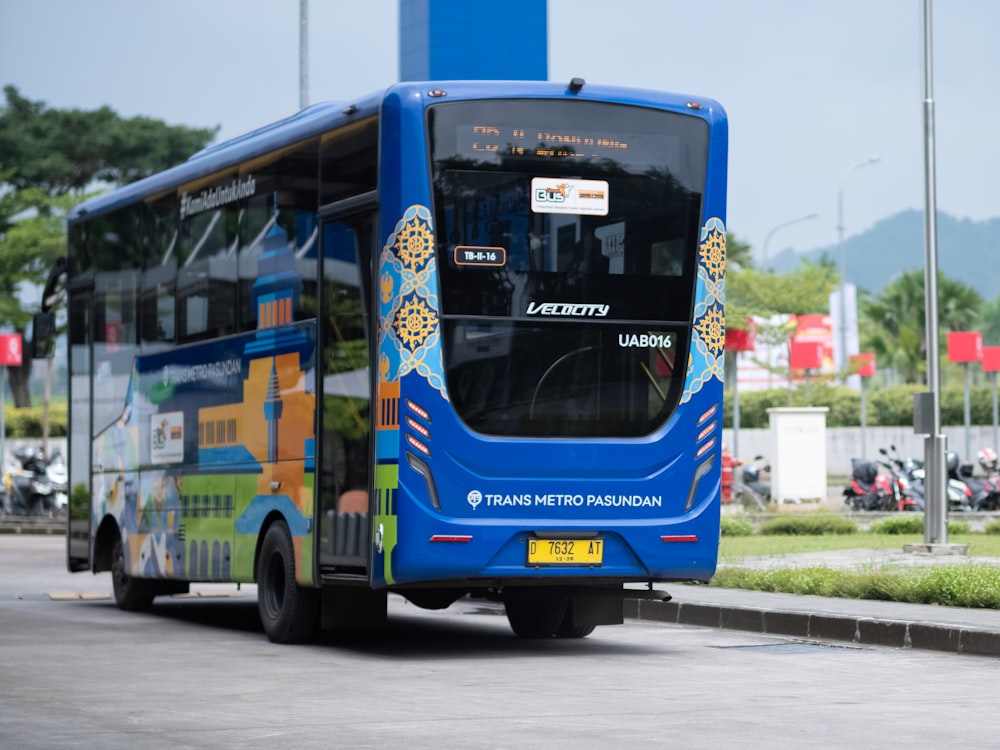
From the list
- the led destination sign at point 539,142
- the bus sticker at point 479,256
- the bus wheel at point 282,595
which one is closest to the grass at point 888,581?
the led destination sign at point 539,142

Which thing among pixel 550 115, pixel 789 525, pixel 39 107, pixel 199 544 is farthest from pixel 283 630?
pixel 39 107

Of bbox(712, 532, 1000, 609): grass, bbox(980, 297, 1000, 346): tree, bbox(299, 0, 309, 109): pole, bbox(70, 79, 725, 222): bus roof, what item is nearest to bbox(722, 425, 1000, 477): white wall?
bbox(299, 0, 309, 109): pole

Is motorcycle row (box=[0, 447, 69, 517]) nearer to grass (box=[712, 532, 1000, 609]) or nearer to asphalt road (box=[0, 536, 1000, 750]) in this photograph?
grass (box=[712, 532, 1000, 609])

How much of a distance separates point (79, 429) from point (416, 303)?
7.23 metres

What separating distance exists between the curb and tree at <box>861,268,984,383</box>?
206 feet

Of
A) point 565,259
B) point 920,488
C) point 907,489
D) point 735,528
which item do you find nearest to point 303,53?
point 735,528

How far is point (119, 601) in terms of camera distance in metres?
17.4

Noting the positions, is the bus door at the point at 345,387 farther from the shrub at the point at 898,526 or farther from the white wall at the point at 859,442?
the white wall at the point at 859,442

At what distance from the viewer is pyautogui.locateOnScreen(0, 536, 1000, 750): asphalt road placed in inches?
332

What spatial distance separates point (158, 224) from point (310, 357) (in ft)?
12.2

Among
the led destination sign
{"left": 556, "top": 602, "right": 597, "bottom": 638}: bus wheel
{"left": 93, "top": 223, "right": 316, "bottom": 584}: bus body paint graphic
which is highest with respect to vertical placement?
the led destination sign

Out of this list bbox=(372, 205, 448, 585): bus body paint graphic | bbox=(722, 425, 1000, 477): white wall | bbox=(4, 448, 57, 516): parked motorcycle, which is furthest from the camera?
bbox=(722, 425, 1000, 477): white wall

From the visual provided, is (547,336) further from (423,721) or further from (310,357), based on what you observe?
(423,721)

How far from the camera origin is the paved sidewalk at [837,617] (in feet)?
42.3
